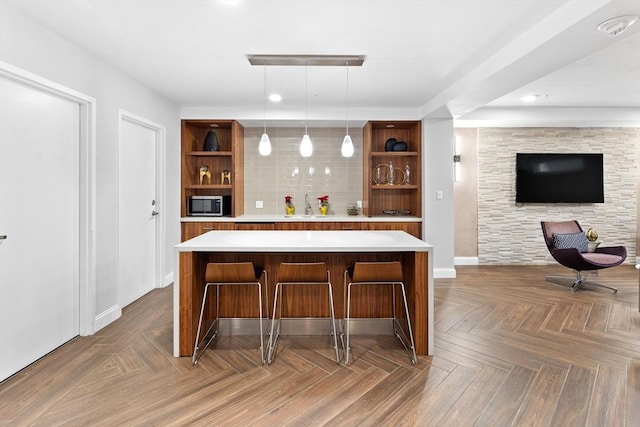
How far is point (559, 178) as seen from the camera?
5.89m

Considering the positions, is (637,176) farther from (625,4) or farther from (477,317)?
(625,4)

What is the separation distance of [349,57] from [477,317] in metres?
2.72

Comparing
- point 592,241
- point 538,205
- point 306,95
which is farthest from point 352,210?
point 592,241

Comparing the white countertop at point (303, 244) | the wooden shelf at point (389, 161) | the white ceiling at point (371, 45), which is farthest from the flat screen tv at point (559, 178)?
the white countertop at point (303, 244)

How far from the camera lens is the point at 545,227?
500 centimetres

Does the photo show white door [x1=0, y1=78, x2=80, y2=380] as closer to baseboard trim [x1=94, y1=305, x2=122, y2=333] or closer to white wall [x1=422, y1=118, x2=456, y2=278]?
baseboard trim [x1=94, y1=305, x2=122, y2=333]

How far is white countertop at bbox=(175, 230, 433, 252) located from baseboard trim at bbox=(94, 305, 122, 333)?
1.24 metres

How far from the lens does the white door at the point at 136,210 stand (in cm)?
383

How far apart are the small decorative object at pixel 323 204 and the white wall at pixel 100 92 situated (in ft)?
7.92

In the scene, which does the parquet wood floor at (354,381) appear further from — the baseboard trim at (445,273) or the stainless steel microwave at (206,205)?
the stainless steel microwave at (206,205)

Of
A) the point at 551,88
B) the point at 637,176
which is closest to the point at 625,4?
the point at 551,88

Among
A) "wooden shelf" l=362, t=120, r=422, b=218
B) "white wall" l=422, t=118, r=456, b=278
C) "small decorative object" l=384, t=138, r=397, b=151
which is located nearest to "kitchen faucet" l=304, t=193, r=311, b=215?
"wooden shelf" l=362, t=120, r=422, b=218

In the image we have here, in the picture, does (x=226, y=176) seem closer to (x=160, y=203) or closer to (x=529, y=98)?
(x=160, y=203)

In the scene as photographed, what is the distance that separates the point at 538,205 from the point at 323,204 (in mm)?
3541
